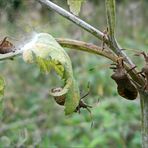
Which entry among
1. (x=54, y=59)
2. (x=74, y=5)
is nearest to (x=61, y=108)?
(x=74, y=5)

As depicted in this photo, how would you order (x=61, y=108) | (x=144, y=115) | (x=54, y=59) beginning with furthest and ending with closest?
(x=61, y=108) < (x=144, y=115) < (x=54, y=59)

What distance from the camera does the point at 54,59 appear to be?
4.00 feet

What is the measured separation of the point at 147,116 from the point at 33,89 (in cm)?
329

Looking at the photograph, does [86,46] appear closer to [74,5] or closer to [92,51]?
[92,51]

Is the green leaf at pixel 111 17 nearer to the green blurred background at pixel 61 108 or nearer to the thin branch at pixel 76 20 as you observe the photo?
the thin branch at pixel 76 20

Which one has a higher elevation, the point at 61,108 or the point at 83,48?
the point at 61,108

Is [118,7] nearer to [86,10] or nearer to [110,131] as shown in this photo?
[86,10]

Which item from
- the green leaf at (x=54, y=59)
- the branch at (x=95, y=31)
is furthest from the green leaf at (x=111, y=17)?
the green leaf at (x=54, y=59)

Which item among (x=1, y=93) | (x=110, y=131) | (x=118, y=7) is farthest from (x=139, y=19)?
(x=1, y=93)

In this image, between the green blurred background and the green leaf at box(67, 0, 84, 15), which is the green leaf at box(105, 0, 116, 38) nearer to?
the green leaf at box(67, 0, 84, 15)

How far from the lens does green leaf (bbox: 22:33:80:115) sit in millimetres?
1209

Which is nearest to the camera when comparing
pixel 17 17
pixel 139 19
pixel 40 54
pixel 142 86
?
pixel 40 54

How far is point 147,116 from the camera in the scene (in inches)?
52.0

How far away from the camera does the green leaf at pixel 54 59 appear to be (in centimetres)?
121
